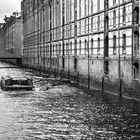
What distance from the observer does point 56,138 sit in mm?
18547

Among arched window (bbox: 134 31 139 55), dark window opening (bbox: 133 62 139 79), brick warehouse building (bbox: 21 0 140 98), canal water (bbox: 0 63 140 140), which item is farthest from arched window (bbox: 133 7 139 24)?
canal water (bbox: 0 63 140 140)

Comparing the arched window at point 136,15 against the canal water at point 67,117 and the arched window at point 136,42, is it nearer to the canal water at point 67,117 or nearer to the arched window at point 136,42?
the arched window at point 136,42

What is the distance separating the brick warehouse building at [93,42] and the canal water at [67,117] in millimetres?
3240

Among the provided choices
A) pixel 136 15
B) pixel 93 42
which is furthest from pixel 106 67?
pixel 136 15

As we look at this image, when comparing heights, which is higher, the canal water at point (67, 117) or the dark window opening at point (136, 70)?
the dark window opening at point (136, 70)

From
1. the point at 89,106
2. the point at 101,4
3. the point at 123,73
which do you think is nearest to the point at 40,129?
the point at 89,106

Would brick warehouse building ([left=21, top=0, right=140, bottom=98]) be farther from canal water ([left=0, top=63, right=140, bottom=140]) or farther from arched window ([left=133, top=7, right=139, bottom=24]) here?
canal water ([left=0, top=63, right=140, bottom=140])

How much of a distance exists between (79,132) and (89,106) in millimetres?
8566

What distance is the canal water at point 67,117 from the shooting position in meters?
19.3

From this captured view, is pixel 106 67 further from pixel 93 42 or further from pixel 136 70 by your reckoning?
pixel 136 70

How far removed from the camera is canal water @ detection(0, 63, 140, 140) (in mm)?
19297

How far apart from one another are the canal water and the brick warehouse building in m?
3.24

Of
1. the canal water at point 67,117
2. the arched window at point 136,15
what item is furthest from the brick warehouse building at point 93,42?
the canal water at point 67,117

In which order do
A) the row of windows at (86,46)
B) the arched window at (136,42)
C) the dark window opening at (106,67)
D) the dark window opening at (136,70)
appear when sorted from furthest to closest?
the dark window opening at (106,67), the row of windows at (86,46), the arched window at (136,42), the dark window opening at (136,70)
